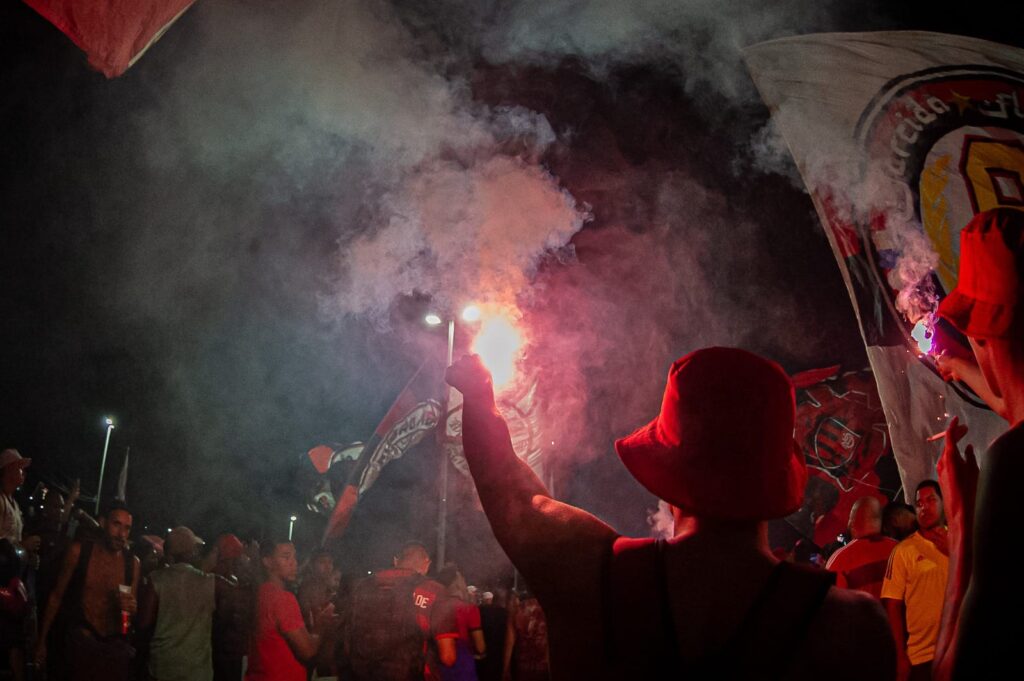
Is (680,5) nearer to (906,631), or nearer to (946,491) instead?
(906,631)

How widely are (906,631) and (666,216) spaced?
607 cm

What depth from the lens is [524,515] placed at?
1566 mm

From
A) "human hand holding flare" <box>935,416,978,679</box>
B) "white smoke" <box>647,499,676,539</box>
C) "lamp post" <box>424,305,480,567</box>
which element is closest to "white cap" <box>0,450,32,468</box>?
"lamp post" <box>424,305,480,567</box>

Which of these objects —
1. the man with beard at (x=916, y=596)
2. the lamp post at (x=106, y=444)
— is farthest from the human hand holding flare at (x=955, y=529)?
the lamp post at (x=106, y=444)

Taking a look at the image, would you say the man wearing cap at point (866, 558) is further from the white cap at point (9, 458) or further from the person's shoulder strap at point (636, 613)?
the white cap at point (9, 458)

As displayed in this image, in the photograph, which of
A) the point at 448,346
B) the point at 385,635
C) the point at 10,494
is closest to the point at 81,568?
the point at 10,494

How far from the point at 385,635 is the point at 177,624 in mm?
1559

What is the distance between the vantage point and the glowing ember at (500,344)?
19.9ft

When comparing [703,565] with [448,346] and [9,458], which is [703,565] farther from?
[9,458]

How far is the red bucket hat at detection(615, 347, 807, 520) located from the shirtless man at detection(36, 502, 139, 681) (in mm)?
5349

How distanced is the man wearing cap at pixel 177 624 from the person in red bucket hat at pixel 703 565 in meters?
4.73

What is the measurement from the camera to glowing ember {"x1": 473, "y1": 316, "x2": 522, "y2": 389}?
6.06 metres

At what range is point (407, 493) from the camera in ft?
64.6

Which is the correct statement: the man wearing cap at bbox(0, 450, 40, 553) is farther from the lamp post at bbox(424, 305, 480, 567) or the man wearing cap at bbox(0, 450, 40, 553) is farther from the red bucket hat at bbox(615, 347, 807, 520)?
the red bucket hat at bbox(615, 347, 807, 520)
